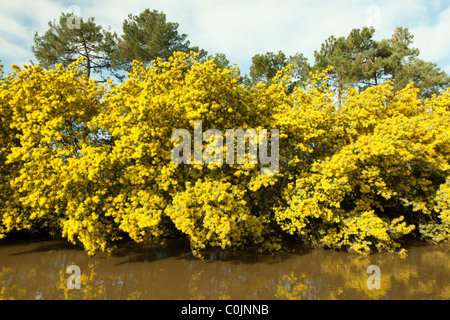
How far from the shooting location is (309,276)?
9633 mm

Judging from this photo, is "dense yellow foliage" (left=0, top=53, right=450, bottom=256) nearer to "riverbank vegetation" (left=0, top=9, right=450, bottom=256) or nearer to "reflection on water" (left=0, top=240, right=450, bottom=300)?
"riverbank vegetation" (left=0, top=9, right=450, bottom=256)

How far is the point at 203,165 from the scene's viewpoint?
36.7ft

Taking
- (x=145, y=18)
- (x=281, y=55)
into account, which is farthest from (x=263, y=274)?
(x=145, y=18)

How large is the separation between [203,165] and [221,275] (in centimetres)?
409

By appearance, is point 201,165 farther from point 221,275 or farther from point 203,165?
point 221,275

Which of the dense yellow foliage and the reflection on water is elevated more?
the dense yellow foliage

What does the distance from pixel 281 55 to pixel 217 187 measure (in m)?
21.8

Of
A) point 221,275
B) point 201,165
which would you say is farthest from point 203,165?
point 221,275

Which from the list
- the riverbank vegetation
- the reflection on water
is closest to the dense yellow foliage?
the riverbank vegetation

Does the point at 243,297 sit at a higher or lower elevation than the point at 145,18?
lower

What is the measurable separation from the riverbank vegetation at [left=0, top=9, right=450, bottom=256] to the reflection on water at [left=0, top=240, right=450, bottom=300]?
2.54ft

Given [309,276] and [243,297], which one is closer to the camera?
[243,297]

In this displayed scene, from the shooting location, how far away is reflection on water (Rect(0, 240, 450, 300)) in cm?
839
